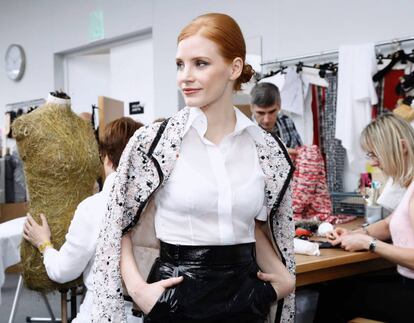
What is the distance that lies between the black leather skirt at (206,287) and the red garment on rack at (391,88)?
2.48 meters

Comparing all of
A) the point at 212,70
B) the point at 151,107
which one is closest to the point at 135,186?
the point at 212,70

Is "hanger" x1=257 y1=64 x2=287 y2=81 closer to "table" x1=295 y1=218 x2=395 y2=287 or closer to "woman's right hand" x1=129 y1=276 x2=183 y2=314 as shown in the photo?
"table" x1=295 y1=218 x2=395 y2=287

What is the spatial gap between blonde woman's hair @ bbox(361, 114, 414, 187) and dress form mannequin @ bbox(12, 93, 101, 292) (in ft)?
3.81

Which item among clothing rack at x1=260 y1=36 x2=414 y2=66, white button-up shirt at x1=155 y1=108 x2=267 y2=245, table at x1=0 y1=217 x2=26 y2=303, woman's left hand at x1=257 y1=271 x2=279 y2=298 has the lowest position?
table at x1=0 y1=217 x2=26 y2=303

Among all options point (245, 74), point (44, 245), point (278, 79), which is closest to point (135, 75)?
point (278, 79)

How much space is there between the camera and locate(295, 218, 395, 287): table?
1.86 meters

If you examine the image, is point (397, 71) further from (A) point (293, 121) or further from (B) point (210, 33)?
(B) point (210, 33)

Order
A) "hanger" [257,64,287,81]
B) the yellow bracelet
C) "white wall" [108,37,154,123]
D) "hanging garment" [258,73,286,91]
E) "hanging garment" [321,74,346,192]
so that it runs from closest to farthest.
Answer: the yellow bracelet < "hanging garment" [321,74,346,192] < "hanging garment" [258,73,286,91] < "hanger" [257,64,287,81] < "white wall" [108,37,154,123]

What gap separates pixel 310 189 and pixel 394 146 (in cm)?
66

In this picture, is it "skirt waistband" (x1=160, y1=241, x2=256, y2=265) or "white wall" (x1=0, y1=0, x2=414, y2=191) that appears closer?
"skirt waistband" (x1=160, y1=241, x2=256, y2=265)

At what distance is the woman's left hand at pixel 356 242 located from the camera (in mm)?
2061

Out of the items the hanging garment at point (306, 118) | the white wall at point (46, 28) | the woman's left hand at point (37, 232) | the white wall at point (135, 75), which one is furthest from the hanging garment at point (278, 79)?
the woman's left hand at point (37, 232)

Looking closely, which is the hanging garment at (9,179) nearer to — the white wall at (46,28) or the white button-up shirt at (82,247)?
the white wall at (46,28)

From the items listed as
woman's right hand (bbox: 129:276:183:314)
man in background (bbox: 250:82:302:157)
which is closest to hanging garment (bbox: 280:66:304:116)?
man in background (bbox: 250:82:302:157)
